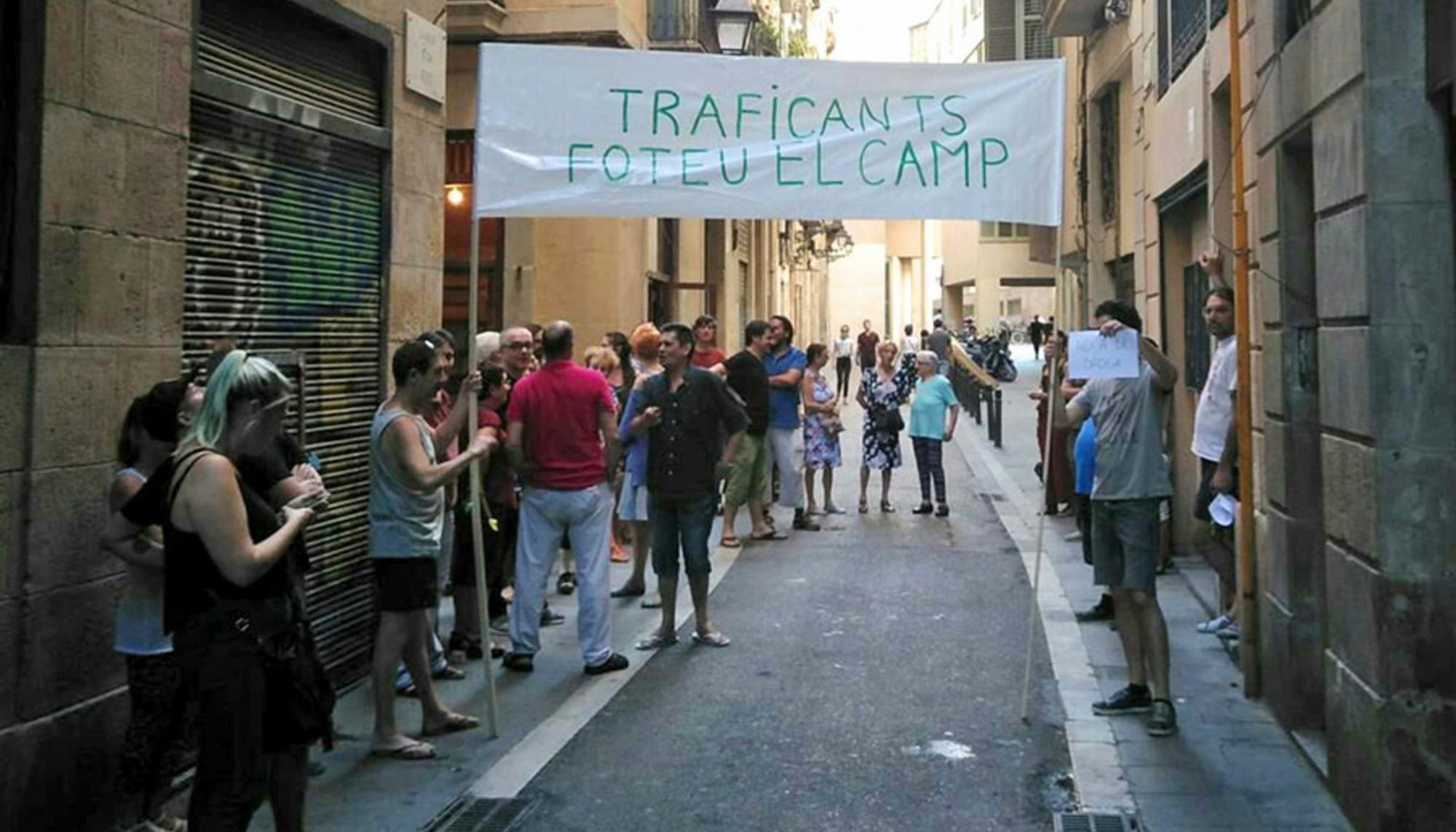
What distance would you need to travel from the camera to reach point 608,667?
23.4 feet

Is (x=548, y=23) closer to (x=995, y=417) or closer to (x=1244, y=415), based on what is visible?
(x=995, y=417)

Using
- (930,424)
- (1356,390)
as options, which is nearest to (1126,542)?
(1356,390)

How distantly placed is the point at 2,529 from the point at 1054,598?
684 centimetres

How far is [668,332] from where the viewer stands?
7758 mm

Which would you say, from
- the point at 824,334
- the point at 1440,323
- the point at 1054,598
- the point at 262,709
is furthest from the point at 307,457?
the point at 824,334

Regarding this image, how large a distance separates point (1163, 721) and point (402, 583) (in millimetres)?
3617

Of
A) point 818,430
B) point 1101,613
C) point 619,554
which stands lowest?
point 1101,613

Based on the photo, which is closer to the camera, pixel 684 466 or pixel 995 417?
pixel 684 466

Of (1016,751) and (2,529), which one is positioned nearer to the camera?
(2,529)

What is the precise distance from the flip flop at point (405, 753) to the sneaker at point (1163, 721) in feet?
11.0

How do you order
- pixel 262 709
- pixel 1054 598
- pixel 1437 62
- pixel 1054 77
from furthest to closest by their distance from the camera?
pixel 1054 598 → pixel 1054 77 → pixel 1437 62 → pixel 262 709

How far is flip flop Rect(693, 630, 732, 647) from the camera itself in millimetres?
7709

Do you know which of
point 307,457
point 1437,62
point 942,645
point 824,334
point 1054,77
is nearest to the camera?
point 1437,62

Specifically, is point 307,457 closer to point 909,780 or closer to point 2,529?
point 2,529
